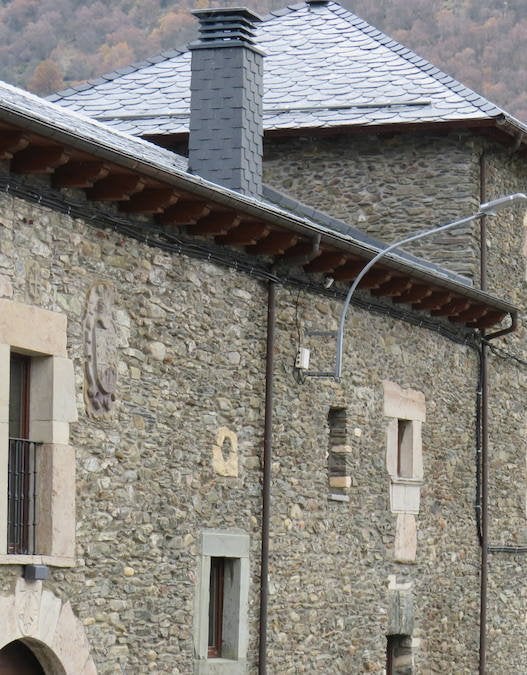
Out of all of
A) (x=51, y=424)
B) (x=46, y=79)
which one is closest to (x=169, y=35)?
(x=46, y=79)

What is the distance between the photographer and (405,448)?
20266mm

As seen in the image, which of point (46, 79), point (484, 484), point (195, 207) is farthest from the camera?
point (46, 79)

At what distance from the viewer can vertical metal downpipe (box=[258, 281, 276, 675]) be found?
16.6m

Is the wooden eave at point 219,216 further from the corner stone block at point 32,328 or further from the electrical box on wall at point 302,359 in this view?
the corner stone block at point 32,328

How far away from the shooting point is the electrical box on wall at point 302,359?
1753 cm

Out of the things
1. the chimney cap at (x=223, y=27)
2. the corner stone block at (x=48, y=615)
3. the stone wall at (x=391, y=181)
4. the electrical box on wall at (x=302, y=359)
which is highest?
the chimney cap at (x=223, y=27)

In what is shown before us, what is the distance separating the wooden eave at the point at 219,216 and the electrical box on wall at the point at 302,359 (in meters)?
0.84

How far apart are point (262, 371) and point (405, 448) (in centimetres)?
376

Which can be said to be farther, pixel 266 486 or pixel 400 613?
pixel 400 613

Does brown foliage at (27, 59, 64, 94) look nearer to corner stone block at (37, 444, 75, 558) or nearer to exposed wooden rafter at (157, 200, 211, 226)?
exposed wooden rafter at (157, 200, 211, 226)

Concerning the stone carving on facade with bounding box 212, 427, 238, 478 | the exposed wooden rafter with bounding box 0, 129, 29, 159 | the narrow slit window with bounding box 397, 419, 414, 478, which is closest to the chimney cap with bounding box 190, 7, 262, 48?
the narrow slit window with bounding box 397, 419, 414, 478

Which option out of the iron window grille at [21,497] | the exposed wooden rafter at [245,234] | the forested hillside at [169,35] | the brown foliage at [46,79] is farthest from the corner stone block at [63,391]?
the brown foliage at [46,79]

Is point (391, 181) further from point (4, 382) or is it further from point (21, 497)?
point (4, 382)

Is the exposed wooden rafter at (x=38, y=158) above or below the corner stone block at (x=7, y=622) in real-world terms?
above
